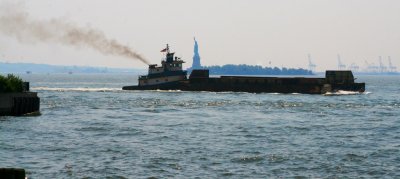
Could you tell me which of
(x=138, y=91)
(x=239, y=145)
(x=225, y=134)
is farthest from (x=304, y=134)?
(x=138, y=91)

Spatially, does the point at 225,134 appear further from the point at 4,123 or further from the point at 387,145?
the point at 4,123

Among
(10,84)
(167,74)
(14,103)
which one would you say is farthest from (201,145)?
(167,74)

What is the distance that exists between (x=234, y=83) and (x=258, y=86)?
5.36 m

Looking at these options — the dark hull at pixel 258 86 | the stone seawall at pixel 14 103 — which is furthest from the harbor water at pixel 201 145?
the dark hull at pixel 258 86

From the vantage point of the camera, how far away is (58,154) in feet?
121

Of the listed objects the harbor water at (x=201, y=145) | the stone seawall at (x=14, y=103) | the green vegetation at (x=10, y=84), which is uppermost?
the green vegetation at (x=10, y=84)

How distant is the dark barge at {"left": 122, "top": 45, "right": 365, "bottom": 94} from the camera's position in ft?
415

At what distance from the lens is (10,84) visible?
62.1m

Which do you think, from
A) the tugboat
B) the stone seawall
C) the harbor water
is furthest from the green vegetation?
the tugboat

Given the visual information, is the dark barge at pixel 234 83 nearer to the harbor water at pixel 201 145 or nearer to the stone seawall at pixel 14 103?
the harbor water at pixel 201 145

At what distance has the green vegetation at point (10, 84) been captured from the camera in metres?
60.9

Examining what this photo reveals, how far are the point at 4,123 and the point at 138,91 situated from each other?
7944 cm

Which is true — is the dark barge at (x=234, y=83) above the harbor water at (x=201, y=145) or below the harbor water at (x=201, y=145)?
above

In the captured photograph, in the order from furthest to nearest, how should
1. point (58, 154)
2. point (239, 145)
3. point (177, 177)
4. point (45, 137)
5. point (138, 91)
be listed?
1. point (138, 91)
2. point (45, 137)
3. point (239, 145)
4. point (58, 154)
5. point (177, 177)
